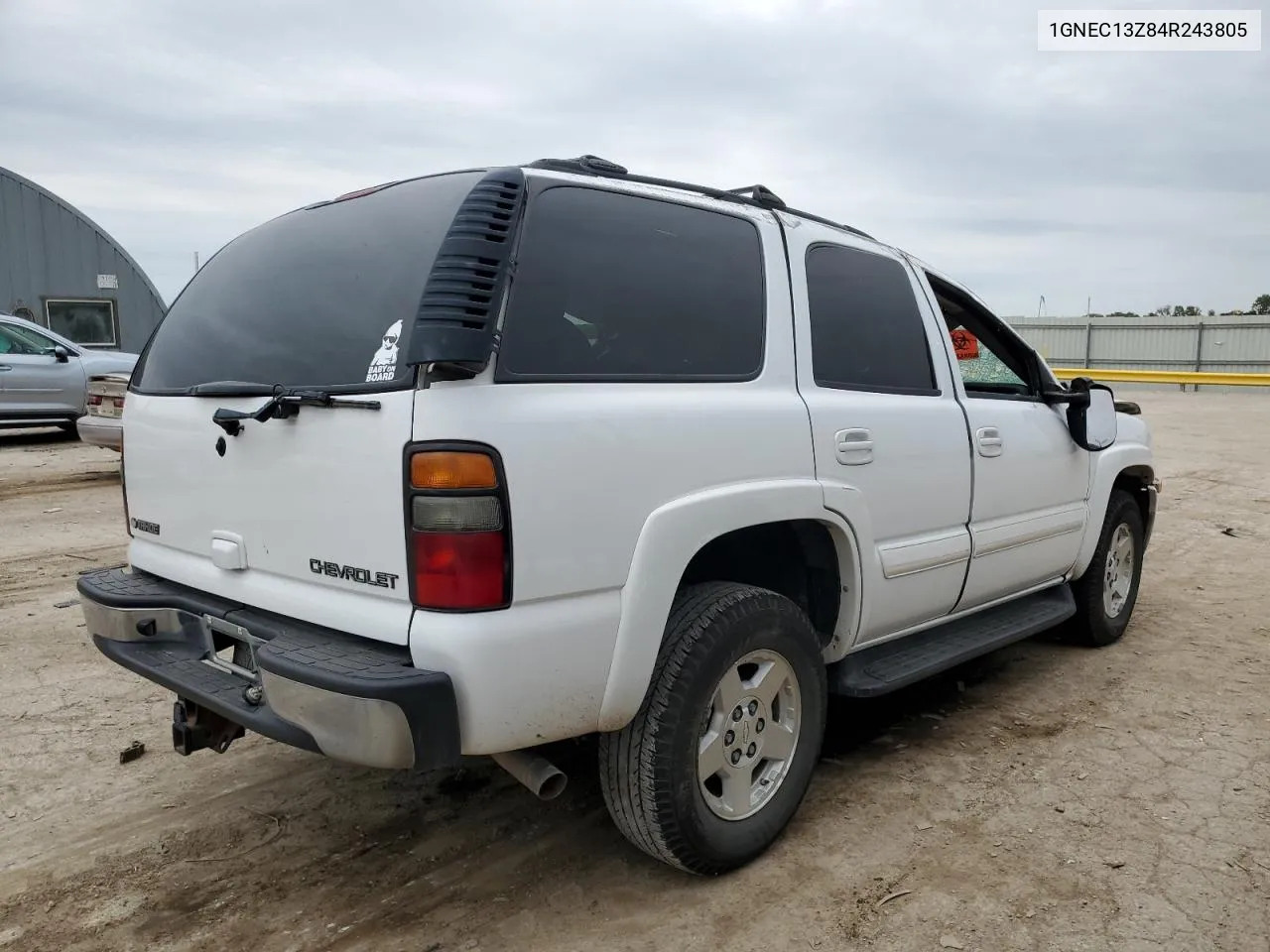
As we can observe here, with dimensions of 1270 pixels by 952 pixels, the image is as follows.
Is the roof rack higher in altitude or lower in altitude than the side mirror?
higher

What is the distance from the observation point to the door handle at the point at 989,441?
375cm

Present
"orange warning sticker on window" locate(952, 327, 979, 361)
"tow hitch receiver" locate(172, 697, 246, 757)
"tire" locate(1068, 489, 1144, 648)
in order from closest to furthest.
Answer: "tow hitch receiver" locate(172, 697, 246, 757) < "orange warning sticker on window" locate(952, 327, 979, 361) < "tire" locate(1068, 489, 1144, 648)

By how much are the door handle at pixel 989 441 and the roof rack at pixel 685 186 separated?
0.86 metres

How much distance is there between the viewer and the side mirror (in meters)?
4.32

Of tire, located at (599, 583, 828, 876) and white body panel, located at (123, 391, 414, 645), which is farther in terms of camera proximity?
tire, located at (599, 583, 828, 876)

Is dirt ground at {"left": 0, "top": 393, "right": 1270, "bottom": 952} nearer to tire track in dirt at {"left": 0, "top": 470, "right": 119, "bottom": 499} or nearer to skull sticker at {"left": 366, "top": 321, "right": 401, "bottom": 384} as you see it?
skull sticker at {"left": 366, "top": 321, "right": 401, "bottom": 384}

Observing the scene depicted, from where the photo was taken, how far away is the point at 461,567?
7.18 ft

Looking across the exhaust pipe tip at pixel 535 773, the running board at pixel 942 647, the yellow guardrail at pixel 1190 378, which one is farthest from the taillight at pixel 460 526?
the yellow guardrail at pixel 1190 378

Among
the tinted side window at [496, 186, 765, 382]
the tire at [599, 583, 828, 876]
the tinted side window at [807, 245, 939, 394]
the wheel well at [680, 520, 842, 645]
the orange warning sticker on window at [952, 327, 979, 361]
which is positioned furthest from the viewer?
the orange warning sticker on window at [952, 327, 979, 361]

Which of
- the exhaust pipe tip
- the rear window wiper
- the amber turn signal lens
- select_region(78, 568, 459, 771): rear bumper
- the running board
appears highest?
the rear window wiper

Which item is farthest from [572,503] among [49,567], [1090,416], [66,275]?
[66,275]

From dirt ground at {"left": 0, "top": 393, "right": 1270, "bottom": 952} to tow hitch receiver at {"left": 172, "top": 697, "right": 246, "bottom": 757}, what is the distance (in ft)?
1.17

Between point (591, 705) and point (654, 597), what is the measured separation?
31 cm

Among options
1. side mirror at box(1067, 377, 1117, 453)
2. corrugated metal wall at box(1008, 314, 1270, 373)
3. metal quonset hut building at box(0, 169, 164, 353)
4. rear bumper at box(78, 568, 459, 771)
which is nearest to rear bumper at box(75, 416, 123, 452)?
rear bumper at box(78, 568, 459, 771)
